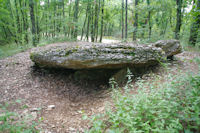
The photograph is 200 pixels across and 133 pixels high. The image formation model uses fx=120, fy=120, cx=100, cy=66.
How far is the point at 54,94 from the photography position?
425cm

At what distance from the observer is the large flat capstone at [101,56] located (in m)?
4.05

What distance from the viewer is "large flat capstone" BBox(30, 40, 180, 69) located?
405cm

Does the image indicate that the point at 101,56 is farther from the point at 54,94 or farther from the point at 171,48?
the point at 171,48

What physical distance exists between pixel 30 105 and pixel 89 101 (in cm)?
175

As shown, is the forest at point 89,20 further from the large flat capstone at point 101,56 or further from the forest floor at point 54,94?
the forest floor at point 54,94

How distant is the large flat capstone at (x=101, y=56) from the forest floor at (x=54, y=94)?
66cm

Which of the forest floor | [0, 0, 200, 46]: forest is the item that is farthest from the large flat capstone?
[0, 0, 200, 46]: forest

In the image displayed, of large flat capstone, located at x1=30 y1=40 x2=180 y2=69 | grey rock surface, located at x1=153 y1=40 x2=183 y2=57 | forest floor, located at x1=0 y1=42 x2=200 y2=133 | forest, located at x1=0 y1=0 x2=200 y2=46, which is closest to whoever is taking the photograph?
forest floor, located at x1=0 y1=42 x2=200 y2=133

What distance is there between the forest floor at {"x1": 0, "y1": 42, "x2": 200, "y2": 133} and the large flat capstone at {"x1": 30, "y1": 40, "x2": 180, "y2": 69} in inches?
26.1

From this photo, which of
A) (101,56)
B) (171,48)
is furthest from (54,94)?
(171,48)

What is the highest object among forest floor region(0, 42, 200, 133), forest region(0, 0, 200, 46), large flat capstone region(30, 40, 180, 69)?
forest region(0, 0, 200, 46)

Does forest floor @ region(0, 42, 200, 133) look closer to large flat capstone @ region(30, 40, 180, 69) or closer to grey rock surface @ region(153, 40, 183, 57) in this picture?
grey rock surface @ region(153, 40, 183, 57)

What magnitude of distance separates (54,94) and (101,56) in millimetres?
2145

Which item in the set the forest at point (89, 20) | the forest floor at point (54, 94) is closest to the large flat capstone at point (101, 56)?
the forest floor at point (54, 94)
